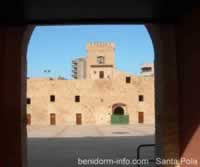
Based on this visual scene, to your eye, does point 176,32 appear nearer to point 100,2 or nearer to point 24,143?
point 100,2

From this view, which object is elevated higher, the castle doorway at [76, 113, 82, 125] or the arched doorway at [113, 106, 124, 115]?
the arched doorway at [113, 106, 124, 115]

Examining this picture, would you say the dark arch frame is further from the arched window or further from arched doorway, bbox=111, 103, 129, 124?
the arched window

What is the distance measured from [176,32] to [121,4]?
135 cm

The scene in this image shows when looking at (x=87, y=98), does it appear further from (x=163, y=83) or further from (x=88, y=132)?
(x=163, y=83)

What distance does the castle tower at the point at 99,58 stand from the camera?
7081 cm

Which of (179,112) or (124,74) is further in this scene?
(124,74)

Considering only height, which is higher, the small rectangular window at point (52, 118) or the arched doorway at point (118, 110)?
the arched doorway at point (118, 110)

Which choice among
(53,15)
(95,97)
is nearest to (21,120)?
(53,15)

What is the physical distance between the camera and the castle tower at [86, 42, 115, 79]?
70.8 meters

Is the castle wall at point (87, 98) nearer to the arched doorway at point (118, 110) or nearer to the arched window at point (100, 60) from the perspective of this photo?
the arched doorway at point (118, 110)

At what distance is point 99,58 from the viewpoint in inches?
2862

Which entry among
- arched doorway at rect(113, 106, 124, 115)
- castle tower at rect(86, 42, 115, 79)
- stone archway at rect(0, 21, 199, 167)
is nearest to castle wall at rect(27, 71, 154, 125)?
Answer: arched doorway at rect(113, 106, 124, 115)

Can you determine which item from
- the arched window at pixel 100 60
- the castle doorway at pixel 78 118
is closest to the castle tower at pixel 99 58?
the arched window at pixel 100 60

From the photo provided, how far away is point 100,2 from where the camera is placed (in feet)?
23.0
